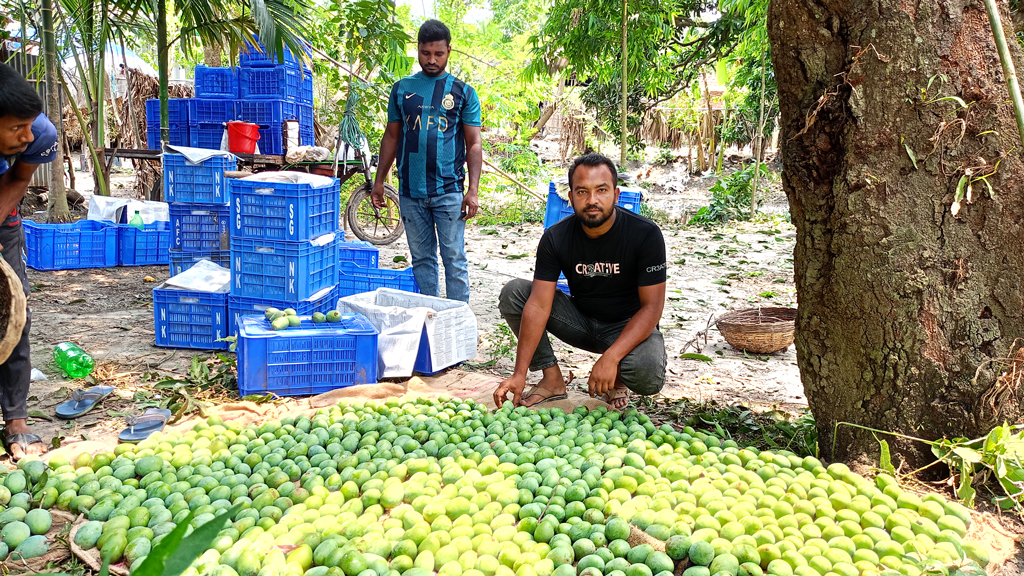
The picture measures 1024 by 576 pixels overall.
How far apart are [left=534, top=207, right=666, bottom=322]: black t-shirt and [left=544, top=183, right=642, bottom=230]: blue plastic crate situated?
1828mm

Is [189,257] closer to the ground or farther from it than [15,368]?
farther from it

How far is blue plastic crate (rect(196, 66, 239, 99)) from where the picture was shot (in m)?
7.65

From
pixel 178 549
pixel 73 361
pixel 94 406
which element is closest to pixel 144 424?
pixel 94 406

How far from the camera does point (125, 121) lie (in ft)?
40.2

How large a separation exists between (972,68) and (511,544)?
233cm

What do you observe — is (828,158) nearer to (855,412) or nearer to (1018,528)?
(855,412)

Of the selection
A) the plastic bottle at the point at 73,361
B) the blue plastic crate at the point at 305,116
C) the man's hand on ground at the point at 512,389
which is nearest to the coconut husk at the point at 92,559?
the man's hand on ground at the point at 512,389

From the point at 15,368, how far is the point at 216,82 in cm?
573

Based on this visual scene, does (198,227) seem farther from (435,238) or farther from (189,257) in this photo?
(435,238)

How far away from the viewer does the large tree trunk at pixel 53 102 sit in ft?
23.4

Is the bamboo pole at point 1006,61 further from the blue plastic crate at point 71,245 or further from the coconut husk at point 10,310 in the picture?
the blue plastic crate at point 71,245

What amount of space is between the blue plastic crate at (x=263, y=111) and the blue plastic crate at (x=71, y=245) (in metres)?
1.81

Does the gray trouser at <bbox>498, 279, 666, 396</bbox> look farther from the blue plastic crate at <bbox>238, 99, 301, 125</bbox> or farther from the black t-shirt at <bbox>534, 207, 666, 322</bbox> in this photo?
the blue plastic crate at <bbox>238, 99, 301, 125</bbox>

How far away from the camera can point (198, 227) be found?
17.4 ft
